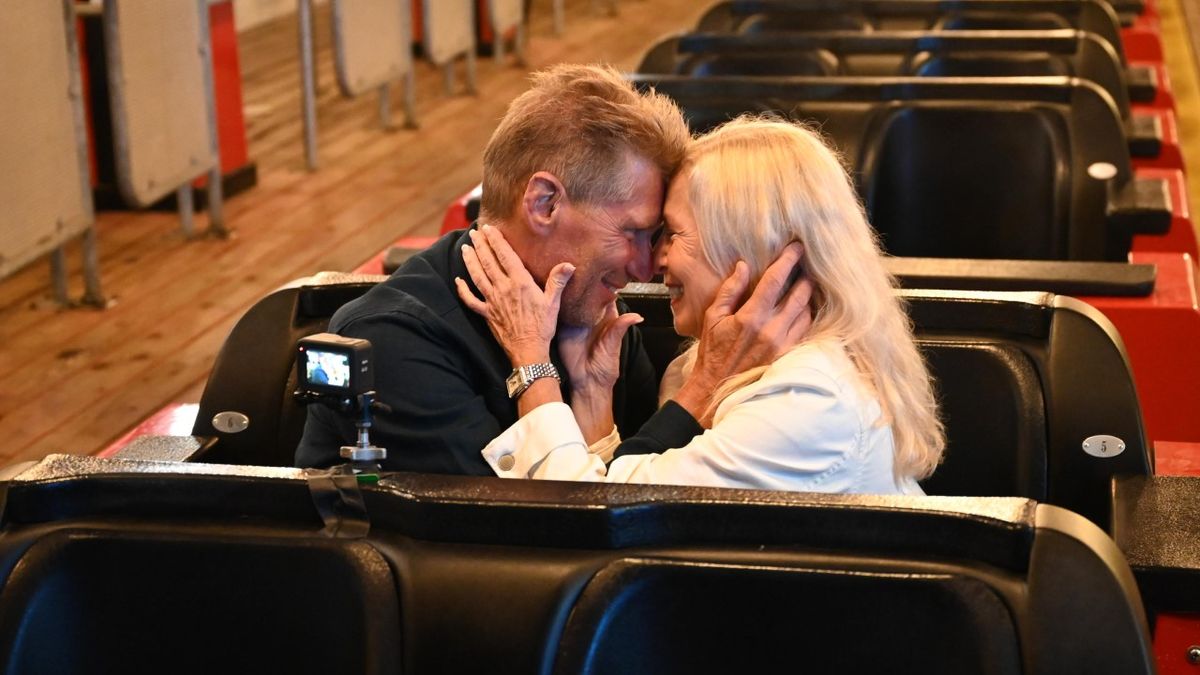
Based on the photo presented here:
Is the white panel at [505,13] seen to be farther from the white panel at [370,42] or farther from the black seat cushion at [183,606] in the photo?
the black seat cushion at [183,606]

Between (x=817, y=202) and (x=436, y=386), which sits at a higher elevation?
(x=817, y=202)

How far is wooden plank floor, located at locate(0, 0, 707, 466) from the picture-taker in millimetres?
3650

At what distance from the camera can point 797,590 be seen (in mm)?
1146

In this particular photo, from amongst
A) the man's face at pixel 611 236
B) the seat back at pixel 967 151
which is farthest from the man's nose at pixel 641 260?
the seat back at pixel 967 151

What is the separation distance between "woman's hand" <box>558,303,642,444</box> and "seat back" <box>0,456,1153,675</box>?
66cm

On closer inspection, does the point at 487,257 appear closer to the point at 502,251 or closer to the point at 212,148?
the point at 502,251

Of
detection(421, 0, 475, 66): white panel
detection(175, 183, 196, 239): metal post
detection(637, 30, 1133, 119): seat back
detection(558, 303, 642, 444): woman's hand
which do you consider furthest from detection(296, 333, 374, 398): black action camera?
detection(421, 0, 475, 66): white panel

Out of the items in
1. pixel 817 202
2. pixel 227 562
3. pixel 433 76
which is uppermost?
pixel 817 202

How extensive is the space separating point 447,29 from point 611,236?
18.0 ft

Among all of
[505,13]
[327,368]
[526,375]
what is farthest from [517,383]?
[505,13]

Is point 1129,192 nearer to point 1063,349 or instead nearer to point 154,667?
point 1063,349

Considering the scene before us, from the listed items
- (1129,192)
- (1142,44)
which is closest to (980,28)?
(1142,44)

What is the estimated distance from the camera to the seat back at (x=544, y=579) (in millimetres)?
1103

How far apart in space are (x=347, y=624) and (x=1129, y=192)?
240 cm
